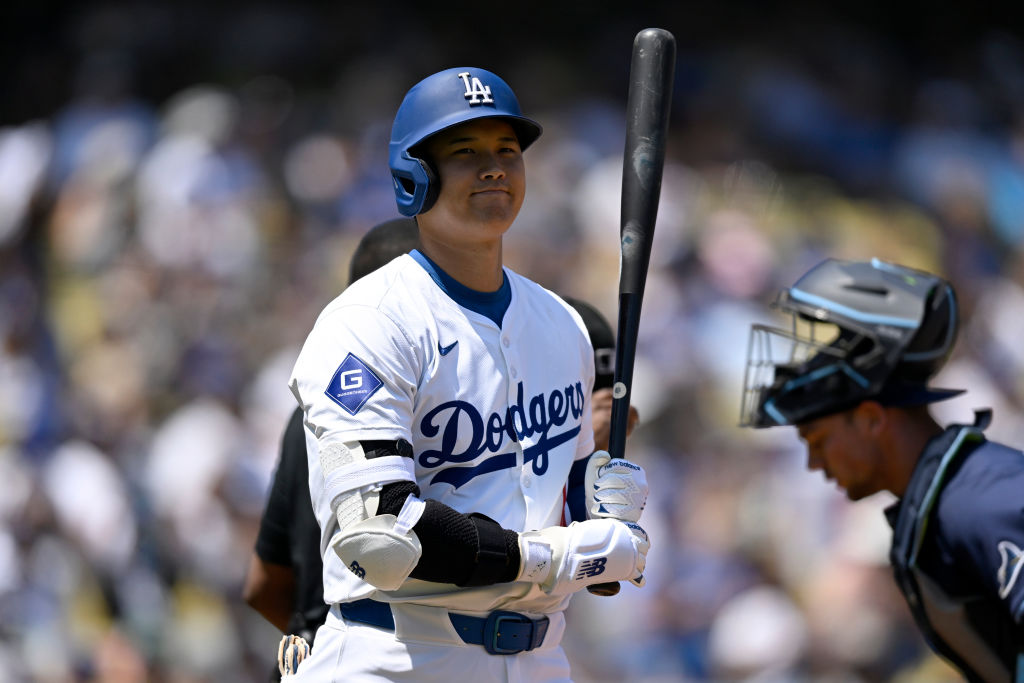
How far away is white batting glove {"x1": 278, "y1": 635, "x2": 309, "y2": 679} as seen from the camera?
2336 millimetres

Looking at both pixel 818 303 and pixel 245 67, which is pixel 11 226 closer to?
pixel 245 67

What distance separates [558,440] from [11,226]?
5.95 meters

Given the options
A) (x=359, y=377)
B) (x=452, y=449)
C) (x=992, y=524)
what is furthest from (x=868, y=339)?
(x=359, y=377)

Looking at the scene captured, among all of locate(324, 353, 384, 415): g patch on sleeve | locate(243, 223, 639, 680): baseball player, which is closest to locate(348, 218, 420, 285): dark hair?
locate(243, 223, 639, 680): baseball player

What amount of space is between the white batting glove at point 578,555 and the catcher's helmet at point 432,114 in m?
0.66

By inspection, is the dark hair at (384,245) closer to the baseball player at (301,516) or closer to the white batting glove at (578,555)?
the baseball player at (301,516)

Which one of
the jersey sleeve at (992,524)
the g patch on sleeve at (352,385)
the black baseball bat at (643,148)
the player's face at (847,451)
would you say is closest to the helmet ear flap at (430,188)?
the g patch on sleeve at (352,385)

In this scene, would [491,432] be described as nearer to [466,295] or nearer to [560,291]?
[466,295]

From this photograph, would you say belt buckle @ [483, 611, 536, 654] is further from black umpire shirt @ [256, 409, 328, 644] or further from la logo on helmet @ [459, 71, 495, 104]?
la logo on helmet @ [459, 71, 495, 104]

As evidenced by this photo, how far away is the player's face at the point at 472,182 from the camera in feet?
7.27

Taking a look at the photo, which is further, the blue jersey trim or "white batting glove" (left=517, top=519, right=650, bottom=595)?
the blue jersey trim

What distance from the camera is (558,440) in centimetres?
229

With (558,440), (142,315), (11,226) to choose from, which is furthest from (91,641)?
(558,440)

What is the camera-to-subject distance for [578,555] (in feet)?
6.82
